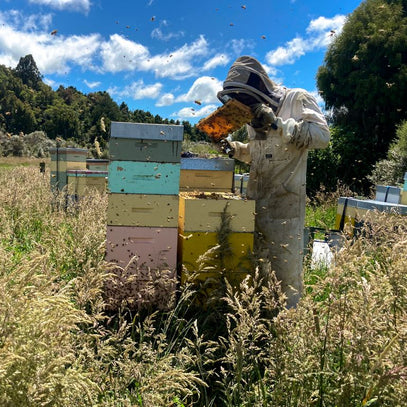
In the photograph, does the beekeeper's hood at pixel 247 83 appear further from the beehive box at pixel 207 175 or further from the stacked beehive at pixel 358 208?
the stacked beehive at pixel 358 208

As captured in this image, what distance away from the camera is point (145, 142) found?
2.62 m

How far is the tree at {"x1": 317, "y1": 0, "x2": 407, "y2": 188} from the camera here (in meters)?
15.1

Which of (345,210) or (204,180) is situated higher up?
(204,180)

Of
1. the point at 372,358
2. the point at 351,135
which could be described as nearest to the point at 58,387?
Answer: the point at 372,358

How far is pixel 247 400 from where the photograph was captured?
65.3 inches

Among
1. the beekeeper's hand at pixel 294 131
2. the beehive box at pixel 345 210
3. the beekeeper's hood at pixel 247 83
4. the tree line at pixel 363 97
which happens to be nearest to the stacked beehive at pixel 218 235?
the beekeeper's hand at pixel 294 131

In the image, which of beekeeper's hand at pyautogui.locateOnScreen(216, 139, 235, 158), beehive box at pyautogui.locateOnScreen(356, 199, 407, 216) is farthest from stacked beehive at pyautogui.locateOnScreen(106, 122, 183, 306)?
beehive box at pyautogui.locateOnScreen(356, 199, 407, 216)

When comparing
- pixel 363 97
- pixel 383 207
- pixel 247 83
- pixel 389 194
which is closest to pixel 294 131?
pixel 247 83

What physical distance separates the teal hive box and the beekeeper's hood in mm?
857

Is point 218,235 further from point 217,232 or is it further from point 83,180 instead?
point 83,180

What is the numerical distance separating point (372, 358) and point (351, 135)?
15.8 m

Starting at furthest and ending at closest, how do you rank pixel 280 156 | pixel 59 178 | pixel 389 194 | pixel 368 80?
1. pixel 368 80
2. pixel 59 178
3. pixel 389 194
4. pixel 280 156

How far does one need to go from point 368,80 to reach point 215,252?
15566 millimetres

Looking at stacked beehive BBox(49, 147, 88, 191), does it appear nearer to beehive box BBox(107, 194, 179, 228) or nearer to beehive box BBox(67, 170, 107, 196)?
beehive box BBox(67, 170, 107, 196)
